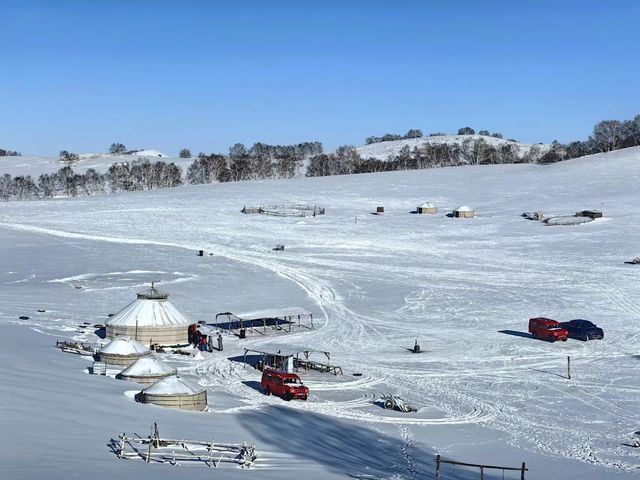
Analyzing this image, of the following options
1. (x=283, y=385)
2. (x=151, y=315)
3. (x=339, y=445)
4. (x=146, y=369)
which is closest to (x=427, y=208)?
(x=151, y=315)

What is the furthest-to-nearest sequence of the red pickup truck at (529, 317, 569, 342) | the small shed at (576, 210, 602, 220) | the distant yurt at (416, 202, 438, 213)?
the distant yurt at (416, 202, 438, 213) → the small shed at (576, 210, 602, 220) → the red pickup truck at (529, 317, 569, 342)

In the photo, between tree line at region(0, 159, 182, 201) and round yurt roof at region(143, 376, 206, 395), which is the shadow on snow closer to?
round yurt roof at region(143, 376, 206, 395)

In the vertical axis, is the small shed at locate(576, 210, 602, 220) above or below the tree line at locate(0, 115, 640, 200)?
below

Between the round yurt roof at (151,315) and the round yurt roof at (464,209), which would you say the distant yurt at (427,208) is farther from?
the round yurt roof at (151,315)

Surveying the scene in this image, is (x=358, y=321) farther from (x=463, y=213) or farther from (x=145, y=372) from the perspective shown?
(x=463, y=213)

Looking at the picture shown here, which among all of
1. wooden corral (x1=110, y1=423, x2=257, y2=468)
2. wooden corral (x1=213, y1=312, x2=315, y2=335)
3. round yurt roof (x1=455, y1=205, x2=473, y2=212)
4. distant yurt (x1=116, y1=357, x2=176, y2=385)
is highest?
round yurt roof (x1=455, y1=205, x2=473, y2=212)

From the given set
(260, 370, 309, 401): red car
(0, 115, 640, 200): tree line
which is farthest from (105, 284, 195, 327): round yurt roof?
(0, 115, 640, 200): tree line
